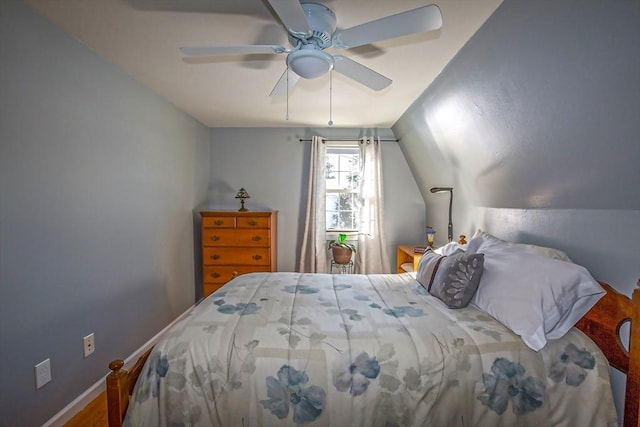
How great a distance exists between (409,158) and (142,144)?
9.25ft

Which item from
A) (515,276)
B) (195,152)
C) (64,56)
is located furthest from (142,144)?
(515,276)

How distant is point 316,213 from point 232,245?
107 centimetres

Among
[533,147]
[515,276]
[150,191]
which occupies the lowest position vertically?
[515,276]

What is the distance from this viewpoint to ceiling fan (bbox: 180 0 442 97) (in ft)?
3.95

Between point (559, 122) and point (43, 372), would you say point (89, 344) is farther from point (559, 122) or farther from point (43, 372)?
point (559, 122)

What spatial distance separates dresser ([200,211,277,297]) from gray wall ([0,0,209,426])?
25.4 inches

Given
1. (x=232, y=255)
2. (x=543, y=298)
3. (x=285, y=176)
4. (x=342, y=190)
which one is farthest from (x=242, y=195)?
(x=543, y=298)

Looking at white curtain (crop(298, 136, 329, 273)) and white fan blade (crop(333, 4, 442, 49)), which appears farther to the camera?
white curtain (crop(298, 136, 329, 273))

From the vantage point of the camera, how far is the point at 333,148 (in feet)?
12.9

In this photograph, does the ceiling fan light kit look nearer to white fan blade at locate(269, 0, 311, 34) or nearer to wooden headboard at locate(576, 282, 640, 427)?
white fan blade at locate(269, 0, 311, 34)

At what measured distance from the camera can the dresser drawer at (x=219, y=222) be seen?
11.0ft

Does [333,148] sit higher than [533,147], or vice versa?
[333,148]

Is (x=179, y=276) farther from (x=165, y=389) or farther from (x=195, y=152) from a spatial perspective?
(x=165, y=389)

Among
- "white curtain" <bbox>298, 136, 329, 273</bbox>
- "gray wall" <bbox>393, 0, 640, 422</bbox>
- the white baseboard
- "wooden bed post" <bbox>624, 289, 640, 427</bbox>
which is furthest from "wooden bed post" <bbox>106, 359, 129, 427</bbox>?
"white curtain" <bbox>298, 136, 329, 273</bbox>
